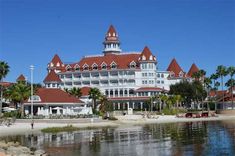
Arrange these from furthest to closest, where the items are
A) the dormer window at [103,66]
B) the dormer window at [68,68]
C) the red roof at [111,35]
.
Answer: the red roof at [111,35]
the dormer window at [68,68]
the dormer window at [103,66]

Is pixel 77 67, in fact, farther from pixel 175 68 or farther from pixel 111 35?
pixel 175 68

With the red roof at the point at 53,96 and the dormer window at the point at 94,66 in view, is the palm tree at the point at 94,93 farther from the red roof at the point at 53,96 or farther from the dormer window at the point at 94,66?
the dormer window at the point at 94,66

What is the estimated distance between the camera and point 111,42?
13875 centimetres

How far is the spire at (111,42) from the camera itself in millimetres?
138500

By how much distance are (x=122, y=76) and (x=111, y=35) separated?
23.9m

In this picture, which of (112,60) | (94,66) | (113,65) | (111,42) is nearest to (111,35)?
(111,42)

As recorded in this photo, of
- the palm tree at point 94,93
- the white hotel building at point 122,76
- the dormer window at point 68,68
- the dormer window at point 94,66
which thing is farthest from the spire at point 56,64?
the palm tree at point 94,93

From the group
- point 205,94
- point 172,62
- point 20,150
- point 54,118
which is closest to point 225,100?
point 205,94

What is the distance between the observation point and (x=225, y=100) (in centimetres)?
11575

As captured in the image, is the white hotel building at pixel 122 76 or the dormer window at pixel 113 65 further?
the dormer window at pixel 113 65

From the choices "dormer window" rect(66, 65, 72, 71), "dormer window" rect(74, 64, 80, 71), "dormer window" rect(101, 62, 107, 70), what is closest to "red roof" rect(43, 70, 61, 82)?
"dormer window" rect(74, 64, 80, 71)

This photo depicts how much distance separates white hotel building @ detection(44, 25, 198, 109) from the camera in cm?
11769

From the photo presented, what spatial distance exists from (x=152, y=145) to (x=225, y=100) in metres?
82.1

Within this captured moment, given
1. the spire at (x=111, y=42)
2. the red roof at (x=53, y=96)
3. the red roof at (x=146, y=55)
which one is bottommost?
the red roof at (x=53, y=96)
